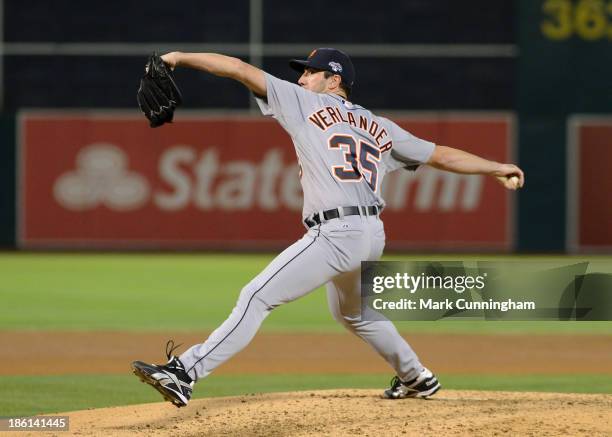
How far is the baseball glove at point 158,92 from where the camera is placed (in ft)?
16.9

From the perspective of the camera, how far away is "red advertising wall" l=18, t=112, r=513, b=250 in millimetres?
18141

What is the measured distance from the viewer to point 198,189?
59.8ft

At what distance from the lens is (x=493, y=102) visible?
20156 millimetres

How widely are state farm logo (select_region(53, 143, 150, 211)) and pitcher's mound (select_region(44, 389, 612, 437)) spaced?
1229 centimetres

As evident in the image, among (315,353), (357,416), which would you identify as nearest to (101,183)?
(315,353)

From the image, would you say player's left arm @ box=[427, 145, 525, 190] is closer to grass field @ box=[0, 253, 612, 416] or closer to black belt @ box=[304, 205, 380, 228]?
black belt @ box=[304, 205, 380, 228]

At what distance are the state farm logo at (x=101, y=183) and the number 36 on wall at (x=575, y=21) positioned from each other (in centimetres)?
674

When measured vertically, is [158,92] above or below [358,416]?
above

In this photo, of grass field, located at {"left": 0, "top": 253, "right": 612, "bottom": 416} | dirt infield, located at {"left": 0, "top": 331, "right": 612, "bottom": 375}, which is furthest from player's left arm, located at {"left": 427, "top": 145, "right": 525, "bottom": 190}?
dirt infield, located at {"left": 0, "top": 331, "right": 612, "bottom": 375}

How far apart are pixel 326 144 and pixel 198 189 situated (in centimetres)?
1312

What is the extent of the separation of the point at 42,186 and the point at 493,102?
754 cm

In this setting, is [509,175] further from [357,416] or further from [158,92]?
[158,92]

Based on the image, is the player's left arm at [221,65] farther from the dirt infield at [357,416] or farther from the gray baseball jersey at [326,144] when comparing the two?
the dirt infield at [357,416]

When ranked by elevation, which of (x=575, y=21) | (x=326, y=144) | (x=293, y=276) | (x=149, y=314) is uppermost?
(x=575, y=21)
